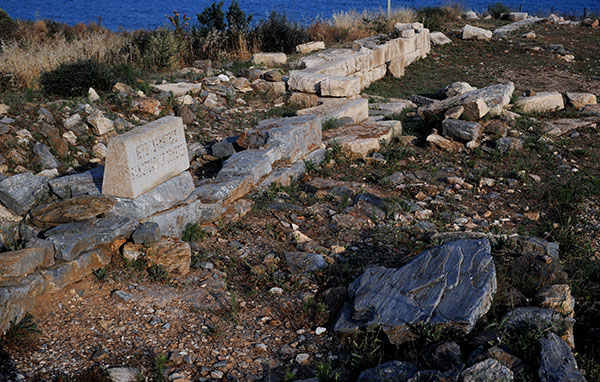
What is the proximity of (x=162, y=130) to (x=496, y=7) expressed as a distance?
921 inches

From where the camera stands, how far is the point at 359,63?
44.5 feet

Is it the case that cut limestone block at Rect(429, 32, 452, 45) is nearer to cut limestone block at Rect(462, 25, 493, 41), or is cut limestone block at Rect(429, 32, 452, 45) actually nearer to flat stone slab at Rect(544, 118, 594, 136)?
cut limestone block at Rect(462, 25, 493, 41)

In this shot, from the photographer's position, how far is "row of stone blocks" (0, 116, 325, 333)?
4066mm

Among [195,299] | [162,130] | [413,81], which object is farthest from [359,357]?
[413,81]

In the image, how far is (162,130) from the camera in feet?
17.6

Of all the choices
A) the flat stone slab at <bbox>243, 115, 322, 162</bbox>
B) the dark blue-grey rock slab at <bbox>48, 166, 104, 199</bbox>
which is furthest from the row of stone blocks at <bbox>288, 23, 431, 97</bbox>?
the dark blue-grey rock slab at <bbox>48, 166, 104, 199</bbox>

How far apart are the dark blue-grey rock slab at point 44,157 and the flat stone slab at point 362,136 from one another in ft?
13.4

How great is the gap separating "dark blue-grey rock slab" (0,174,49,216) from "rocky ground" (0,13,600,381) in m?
1.03

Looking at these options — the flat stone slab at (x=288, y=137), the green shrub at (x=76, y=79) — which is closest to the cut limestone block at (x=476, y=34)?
the flat stone slab at (x=288, y=137)

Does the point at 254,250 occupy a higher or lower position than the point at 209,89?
lower

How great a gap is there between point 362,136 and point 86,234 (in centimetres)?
530

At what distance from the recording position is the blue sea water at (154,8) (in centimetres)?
5044

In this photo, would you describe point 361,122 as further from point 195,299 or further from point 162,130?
point 195,299

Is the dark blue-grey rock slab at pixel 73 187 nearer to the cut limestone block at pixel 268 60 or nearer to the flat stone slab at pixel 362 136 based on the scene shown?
the flat stone slab at pixel 362 136
